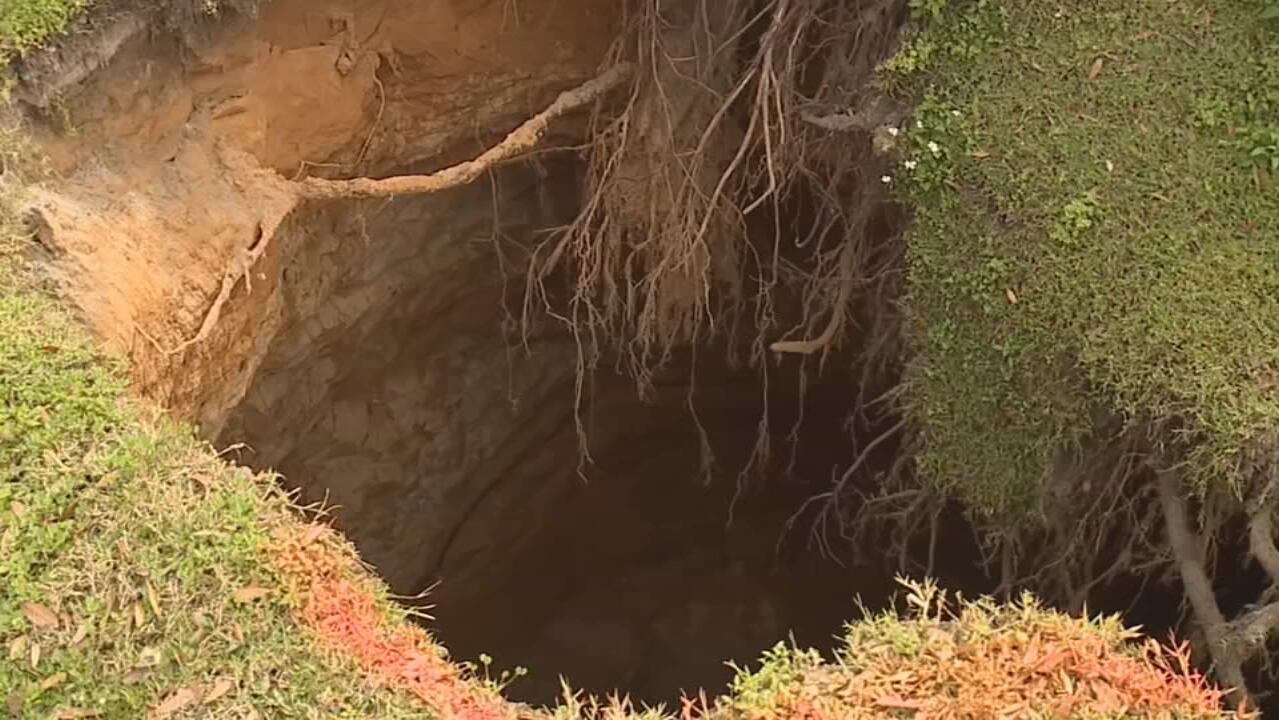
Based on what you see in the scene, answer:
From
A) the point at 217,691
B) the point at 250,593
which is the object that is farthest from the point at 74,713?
the point at 250,593

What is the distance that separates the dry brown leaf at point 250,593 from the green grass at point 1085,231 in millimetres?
1991

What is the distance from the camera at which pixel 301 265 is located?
491 centimetres

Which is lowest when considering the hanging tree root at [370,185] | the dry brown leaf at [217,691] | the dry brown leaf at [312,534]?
the dry brown leaf at [217,691]

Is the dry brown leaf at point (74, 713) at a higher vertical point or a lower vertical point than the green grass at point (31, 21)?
lower

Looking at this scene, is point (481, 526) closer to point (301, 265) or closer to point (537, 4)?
point (301, 265)

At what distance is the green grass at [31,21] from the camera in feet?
12.0

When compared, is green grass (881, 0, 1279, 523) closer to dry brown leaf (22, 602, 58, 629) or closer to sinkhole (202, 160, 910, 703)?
sinkhole (202, 160, 910, 703)

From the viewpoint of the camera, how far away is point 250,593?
2914mm

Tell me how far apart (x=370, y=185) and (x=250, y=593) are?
1842 mm

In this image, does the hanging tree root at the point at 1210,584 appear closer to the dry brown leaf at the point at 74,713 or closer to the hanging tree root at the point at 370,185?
the hanging tree root at the point at 370,185

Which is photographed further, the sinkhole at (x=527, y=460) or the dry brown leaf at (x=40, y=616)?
the sinkhole at (x=527, y=460)

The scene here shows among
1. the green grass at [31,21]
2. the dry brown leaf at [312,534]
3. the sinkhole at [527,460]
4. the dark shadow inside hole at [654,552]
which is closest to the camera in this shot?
the dry brown leaf at [312,534]

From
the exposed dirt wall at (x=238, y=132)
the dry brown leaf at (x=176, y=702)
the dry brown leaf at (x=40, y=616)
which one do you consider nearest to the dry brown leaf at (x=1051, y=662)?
the dry brown leaf at (x=176, y=702)

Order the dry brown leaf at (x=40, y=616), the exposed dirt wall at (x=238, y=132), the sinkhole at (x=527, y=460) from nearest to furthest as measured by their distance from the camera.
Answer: the dry brown leaf at (x=40, y=616)
the exposed dirt wall at (x=238, y=132)
the sinkhole at (x=527, y=460)
